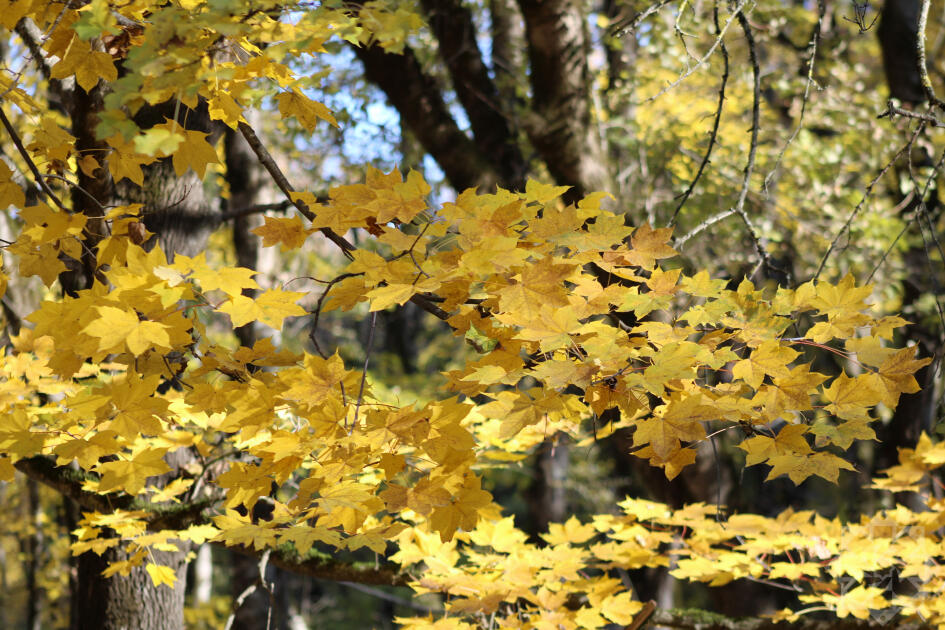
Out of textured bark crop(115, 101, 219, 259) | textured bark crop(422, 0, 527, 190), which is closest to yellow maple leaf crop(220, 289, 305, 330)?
textured bark crop(115, 101, 219, 259)

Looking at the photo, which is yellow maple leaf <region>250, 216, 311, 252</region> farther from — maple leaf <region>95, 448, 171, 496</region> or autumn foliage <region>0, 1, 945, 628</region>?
maple leaf <region>95, 448, 171, 496</region>

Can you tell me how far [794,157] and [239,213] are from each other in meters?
4.42

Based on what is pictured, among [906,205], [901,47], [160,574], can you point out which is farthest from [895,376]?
[901,47]

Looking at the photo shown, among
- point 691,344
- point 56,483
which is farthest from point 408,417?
point 56,483

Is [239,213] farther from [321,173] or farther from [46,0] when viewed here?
[321,173]

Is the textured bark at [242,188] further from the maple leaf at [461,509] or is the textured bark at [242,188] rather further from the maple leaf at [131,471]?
the maple leaf at [461,509]

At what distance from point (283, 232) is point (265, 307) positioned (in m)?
0.37

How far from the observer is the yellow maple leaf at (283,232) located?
166 centimetres

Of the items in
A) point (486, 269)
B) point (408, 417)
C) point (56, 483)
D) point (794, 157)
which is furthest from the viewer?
point (794, 157)

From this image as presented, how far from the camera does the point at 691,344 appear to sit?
4.42 ft

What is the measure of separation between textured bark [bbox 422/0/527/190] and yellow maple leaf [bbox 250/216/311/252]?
234cm

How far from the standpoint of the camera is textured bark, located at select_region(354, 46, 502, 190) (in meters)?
3.79

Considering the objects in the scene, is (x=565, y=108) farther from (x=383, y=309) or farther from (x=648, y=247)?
(x=383, y=309)

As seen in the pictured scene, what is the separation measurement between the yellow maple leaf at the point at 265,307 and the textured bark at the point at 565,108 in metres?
2.25
